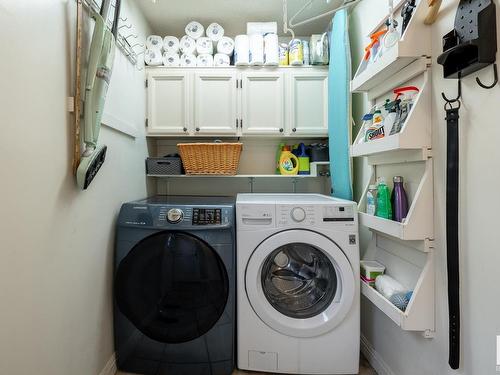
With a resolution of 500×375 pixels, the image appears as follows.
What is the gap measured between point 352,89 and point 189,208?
1219 mm

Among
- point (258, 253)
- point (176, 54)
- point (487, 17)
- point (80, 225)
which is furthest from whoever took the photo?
point (176, 54)

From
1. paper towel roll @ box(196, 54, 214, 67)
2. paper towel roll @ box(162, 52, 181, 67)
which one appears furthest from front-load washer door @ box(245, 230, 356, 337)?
paper towel roll @ box(162, 52, 181, 67)

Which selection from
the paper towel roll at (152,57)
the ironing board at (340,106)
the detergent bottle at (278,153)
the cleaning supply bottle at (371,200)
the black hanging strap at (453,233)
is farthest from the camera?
the detergent bottle at (278,153)

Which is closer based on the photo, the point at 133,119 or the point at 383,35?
the point at 383,35

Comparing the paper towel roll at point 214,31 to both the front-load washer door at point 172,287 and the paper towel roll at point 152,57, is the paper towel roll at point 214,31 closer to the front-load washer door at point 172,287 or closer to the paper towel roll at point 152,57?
the paper towel roll at point 152,57

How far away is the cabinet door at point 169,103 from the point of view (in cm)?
215

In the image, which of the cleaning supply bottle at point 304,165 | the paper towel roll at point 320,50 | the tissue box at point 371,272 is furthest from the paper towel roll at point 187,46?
the tissue box at point 371,272

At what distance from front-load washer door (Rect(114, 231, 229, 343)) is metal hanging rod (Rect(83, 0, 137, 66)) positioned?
4.01 feet

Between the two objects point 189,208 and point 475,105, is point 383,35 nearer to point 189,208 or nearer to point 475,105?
point 475,105

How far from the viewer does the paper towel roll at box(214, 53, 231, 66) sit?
2.14m

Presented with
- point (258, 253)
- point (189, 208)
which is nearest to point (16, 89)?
point (189, 208)

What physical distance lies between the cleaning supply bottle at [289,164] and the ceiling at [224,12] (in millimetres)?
1165

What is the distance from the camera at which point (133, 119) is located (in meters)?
1.91

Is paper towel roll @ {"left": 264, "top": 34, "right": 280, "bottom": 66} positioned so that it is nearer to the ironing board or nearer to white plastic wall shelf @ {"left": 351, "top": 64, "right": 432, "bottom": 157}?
the ironing board
